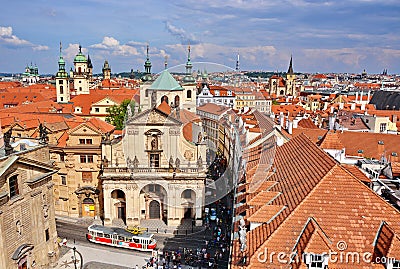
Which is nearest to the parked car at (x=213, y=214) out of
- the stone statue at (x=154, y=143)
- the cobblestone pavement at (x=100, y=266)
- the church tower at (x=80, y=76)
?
the stone statue at (x=154, y=143)

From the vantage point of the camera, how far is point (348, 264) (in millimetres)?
14320

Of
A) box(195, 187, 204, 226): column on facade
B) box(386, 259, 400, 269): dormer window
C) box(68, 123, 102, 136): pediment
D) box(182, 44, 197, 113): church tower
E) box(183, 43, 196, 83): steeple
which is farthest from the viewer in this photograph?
box(68, 123, 102, 136): pediment

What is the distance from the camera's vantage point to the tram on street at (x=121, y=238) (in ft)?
113

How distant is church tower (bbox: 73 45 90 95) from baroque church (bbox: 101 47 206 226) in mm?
74192

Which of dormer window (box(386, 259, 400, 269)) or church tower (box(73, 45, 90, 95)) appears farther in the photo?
church tower (box(73, 45, 90, 95))

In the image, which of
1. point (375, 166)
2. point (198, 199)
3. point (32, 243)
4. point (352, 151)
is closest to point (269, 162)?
point (375, 166)

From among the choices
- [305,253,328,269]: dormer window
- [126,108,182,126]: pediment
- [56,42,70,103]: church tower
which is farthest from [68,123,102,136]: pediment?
[56,42,70,103]: church tower

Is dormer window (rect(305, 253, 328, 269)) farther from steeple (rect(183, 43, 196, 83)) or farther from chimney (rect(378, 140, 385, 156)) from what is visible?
chimney (rect(378, 140, 385, 156))

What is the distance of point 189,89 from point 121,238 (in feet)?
52.4

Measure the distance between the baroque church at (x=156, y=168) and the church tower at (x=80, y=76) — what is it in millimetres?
74192

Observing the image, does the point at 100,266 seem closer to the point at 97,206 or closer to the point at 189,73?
the point at 97,206

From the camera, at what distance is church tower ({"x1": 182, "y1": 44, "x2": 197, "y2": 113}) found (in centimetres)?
2936

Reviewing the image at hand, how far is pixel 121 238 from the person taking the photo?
115 ft

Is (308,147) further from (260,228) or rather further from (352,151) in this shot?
(352,151)
